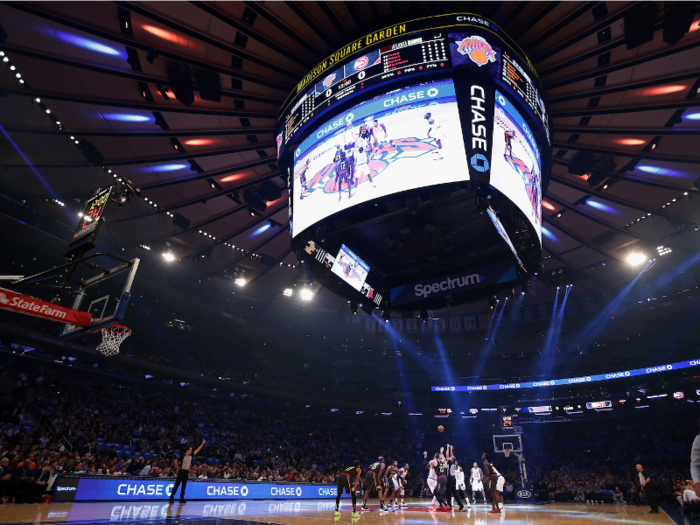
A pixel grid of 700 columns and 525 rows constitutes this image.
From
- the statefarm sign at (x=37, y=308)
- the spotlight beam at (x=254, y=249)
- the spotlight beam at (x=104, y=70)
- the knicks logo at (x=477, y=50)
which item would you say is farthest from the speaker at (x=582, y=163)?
the statefarm sign at (x=37, y=308)

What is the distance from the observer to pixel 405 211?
434 inches

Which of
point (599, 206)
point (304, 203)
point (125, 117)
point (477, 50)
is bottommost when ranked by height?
point (304, 203)

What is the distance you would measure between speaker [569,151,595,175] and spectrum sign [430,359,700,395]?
27.6m

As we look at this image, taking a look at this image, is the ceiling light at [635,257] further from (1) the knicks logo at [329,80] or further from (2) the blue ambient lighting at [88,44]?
(2) the blue ambient lighting at [88,44]

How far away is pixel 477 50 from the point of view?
399 inches

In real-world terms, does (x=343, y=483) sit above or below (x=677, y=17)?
below

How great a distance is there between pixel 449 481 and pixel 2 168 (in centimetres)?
2294

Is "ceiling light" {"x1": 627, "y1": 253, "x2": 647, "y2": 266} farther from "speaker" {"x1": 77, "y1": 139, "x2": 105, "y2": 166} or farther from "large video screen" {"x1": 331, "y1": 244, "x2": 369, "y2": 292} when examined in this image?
"speaker" {"x1": 77, "y1": 139, "x2": 105, "y2": 166}

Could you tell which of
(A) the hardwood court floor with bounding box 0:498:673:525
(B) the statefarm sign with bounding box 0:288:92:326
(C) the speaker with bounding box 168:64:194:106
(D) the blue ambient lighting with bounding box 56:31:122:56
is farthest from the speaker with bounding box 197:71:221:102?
(A) the hardwood court floor with bounding box 0:498:673:525

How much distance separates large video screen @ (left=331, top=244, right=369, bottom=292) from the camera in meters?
12.9

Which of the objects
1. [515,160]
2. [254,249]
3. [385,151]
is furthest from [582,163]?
[254,249]

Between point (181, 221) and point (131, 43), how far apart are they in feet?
35.8

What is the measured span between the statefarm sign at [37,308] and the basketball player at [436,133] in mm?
10493

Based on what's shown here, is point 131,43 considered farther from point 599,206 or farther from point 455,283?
point 599,206
